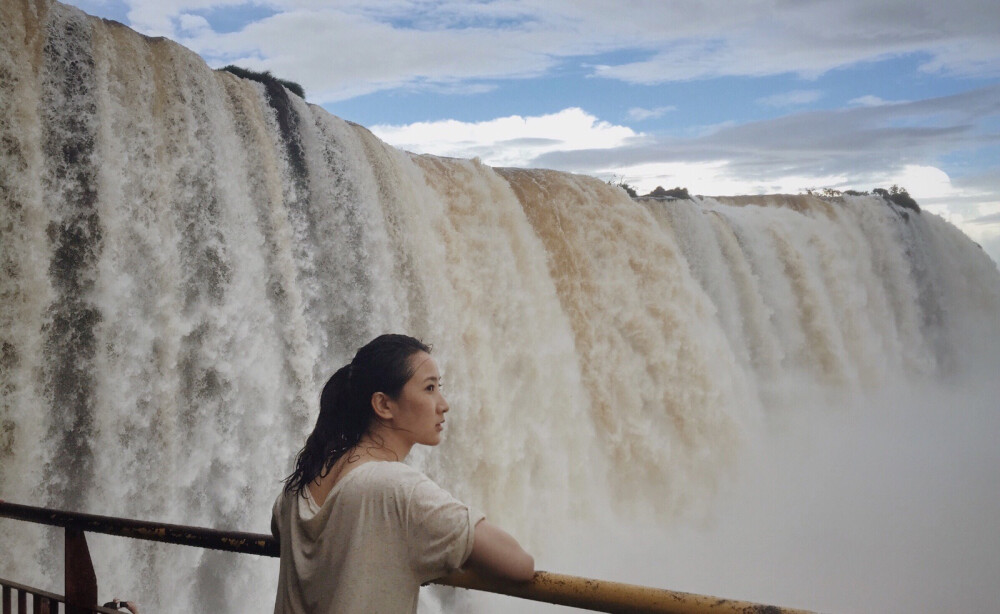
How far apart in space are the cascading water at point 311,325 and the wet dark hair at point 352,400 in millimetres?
4473

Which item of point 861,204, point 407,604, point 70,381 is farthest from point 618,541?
point 861,204

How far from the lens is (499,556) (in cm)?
134

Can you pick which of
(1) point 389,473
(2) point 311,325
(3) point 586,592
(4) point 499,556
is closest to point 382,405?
(1) point 389,473

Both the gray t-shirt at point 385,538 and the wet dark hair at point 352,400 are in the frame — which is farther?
the wet dark hair at point 352,400

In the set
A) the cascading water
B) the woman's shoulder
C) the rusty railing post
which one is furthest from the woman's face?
the cascading water

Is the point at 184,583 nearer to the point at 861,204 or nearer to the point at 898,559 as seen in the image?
the point at 898,559

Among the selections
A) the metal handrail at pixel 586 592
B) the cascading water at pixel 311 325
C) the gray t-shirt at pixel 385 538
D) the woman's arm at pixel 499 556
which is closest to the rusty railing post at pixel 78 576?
the metal handrail at pixel 586 592

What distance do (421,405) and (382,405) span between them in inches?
2.8

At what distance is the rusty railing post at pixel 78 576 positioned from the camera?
193 cm

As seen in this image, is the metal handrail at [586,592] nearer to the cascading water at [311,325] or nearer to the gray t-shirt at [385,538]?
the gray t-shirt at [385,538]

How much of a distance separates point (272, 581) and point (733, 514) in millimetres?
6527

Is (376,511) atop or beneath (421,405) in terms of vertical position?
beneath

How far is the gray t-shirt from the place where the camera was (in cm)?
135

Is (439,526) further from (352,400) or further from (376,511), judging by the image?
(352,400)
